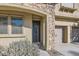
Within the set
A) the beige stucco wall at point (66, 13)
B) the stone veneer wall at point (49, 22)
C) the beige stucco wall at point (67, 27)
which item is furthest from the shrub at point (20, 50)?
the beige stucco wall at point (67, 27)

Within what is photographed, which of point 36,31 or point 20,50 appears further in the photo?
point 36,31

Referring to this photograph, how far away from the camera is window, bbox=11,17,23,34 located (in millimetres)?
11391

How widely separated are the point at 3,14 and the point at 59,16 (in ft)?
23.6

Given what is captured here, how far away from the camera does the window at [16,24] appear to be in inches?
448

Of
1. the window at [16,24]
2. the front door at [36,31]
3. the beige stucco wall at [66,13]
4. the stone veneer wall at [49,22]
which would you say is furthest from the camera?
the beige stucco wall at [66,13]

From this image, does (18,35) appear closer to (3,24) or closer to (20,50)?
(3,24)

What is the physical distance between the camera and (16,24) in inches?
452

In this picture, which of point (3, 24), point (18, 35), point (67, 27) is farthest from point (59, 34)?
point (3, 24)

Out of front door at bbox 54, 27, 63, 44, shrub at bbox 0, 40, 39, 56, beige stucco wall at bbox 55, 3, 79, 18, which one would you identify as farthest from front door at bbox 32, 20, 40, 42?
shrub at bbox 0, 40, 39, 56

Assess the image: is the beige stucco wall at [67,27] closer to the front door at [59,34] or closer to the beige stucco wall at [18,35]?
the front door at [59,34]

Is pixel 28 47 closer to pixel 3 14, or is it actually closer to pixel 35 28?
pixel 3 14

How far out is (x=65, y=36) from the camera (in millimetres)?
17703

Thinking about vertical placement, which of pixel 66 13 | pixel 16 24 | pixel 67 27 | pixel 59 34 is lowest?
pixel 59 34

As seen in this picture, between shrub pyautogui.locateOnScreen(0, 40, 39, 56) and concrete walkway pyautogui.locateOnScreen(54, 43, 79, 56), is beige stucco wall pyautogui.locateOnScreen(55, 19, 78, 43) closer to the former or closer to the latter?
concrete walkway pyautogui.locateOnScreen(54, 43, 79, 56)
